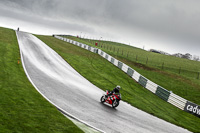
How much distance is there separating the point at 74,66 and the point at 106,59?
12260mm

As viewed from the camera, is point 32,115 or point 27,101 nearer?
point 32,115

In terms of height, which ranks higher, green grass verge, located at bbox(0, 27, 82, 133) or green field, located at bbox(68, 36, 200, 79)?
green field, located at bbox(68, 36, 200, 79)

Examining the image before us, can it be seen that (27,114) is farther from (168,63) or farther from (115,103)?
(168,63)

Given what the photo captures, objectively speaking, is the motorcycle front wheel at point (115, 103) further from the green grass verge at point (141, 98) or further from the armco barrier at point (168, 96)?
the armco barrier at point (168, 96)

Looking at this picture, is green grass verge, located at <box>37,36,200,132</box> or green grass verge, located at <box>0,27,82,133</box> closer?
green grass verge, located at <box>0,27,82,133</box>

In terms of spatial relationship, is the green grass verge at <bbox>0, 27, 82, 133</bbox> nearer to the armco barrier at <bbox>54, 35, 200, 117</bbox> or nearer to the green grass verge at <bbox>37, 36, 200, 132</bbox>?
the green grass verge at <bbox>37, 36, 200, 132</bbox>

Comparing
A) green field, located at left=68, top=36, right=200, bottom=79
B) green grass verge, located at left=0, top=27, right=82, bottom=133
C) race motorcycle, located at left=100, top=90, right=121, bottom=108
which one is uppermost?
green field, located at left=68, top=36, right=200, bottom=79

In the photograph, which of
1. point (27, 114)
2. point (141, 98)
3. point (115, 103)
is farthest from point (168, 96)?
point (27, 114)

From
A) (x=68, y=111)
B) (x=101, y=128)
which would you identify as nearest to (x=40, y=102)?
(x=68, y=111)

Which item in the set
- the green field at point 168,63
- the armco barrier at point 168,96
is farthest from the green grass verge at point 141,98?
the green field at point 168,63

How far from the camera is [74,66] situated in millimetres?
29484

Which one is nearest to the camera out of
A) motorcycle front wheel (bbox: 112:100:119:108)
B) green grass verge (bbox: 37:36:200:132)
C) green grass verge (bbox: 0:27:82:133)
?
green grass verge (bbox: 0:27:82:133)

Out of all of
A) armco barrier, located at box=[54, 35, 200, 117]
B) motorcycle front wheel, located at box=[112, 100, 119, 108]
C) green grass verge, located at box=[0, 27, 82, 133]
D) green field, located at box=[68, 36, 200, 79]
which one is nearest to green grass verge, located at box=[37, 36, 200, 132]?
armco barrier, located at box=[54, 35, 200, 117]

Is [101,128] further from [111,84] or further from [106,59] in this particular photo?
[106,59]
